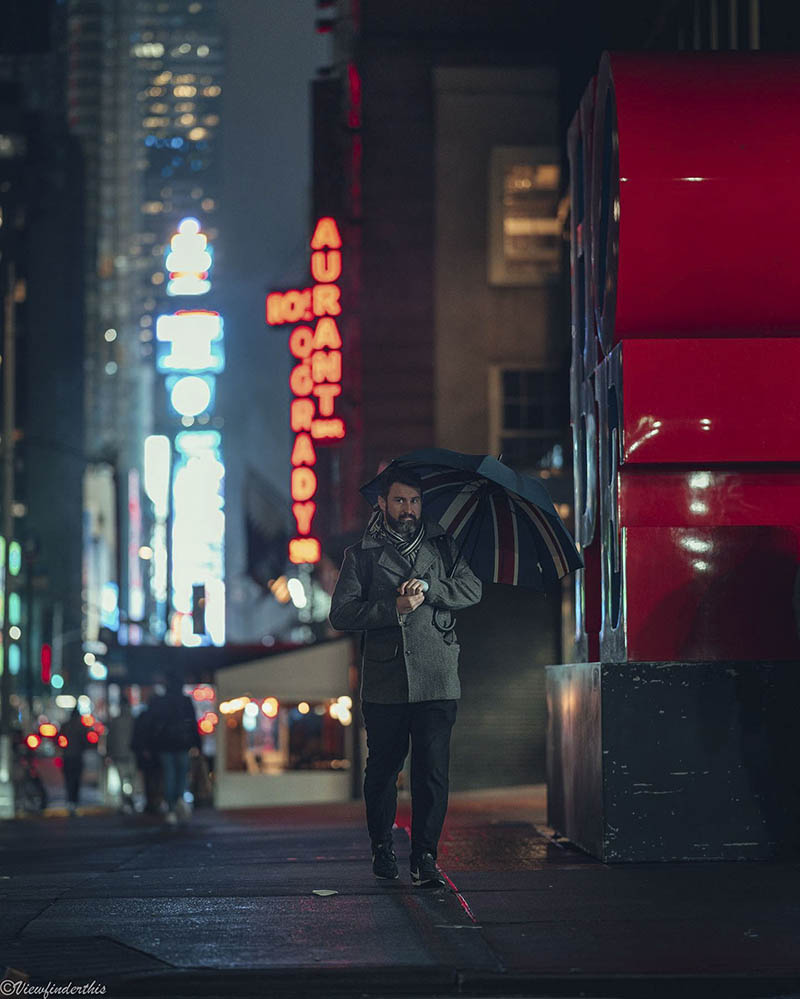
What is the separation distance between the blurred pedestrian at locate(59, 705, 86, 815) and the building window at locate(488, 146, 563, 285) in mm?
11217

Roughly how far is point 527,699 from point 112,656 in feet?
71.9

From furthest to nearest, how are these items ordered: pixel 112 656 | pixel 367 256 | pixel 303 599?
pixel 303 599 < pixel 112 656 < pixel 367 256

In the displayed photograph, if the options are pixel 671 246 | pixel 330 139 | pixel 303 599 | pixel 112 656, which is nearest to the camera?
pixel 671 246

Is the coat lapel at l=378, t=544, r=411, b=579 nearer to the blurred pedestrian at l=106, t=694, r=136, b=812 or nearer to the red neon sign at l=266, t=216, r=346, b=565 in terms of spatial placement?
the blurred pedestrian at l=106, t=694, r=136, b=812

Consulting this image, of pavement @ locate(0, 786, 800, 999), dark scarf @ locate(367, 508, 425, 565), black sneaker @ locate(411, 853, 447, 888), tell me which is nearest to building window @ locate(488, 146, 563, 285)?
pavement @ locate(0, 786, 800, 999)

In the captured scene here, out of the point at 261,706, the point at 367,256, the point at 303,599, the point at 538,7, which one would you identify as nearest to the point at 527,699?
the point at 261,706

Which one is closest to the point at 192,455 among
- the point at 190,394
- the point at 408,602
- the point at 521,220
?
the point at 190,394

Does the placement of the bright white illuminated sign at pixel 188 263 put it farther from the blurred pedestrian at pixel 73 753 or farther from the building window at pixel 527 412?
the building window at pixel 527 412

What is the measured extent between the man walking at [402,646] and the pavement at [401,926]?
438 millimetres

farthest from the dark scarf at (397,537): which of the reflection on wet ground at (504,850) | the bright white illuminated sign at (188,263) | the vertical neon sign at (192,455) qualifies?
the bright white illuminated sign at (188,263)

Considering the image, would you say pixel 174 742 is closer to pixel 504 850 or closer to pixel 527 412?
pixel 504 850

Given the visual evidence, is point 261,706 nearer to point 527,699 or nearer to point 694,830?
point 527,699

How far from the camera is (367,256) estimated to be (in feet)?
91.6

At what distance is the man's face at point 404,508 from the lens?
7684mm
